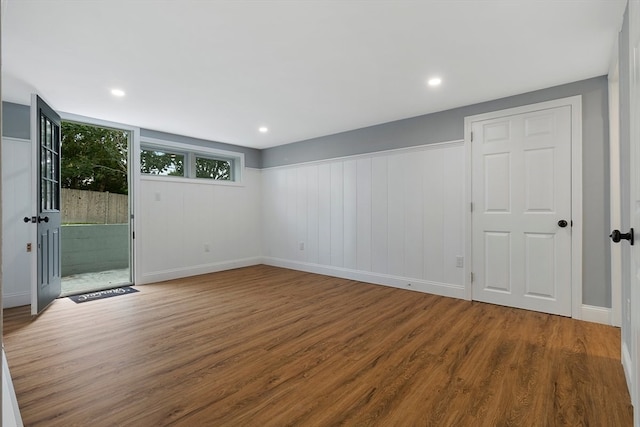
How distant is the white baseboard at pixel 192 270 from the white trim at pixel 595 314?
4921mm

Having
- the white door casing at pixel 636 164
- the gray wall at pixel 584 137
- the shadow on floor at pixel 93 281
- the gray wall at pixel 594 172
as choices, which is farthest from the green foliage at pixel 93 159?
the white door casing at pixel 636 164

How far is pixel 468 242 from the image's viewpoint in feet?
12.6

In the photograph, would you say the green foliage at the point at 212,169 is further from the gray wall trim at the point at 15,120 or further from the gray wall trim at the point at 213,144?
the gray wall trim at the point at 15,120

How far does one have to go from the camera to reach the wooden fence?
640 cm

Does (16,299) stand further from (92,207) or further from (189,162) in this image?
(92,207)

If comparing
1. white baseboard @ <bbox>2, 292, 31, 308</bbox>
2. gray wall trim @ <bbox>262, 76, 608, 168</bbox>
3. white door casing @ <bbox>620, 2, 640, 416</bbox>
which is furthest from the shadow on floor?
white door casing @ <bbox>620, 2, 640, 416</bbox>

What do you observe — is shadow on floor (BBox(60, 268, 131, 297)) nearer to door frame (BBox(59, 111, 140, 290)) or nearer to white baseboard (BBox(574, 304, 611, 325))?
door frame (BBox(59, 111, 140, 290))

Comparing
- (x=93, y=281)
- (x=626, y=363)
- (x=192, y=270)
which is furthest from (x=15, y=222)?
(x=626, y=363)

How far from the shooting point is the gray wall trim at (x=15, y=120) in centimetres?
373

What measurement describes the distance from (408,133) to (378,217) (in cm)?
122

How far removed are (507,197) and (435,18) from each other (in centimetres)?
220

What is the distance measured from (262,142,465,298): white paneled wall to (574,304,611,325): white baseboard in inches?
44.4

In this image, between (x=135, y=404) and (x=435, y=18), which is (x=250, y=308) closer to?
(x=135, y=404)

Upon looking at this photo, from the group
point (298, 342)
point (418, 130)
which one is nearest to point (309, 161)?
point (418, 130)
